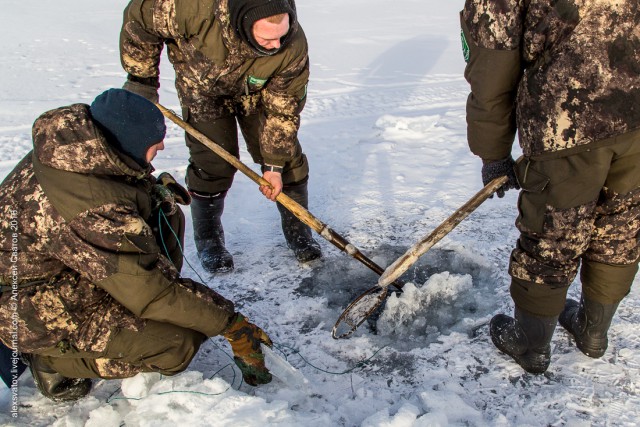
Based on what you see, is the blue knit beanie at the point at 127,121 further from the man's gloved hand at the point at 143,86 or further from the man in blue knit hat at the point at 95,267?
the man's gloved hand at the point at 143,86

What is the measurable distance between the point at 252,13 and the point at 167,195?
0.99 m

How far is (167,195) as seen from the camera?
2557mm

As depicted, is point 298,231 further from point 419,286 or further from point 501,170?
point 501,170

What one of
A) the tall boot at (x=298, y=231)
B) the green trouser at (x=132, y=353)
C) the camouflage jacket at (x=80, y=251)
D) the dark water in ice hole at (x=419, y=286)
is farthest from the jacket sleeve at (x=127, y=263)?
the tall boot at (x=298, y=231)

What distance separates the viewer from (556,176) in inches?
85.7

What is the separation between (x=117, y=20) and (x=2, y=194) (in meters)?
→ 9.94

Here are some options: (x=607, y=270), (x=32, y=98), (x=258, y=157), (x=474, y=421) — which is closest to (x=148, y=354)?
(x=474, y=421)

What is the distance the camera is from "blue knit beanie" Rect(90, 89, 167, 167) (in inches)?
78.7

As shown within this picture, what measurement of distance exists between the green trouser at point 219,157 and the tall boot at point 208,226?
6 centimetres

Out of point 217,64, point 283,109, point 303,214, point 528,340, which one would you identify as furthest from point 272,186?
point 528,340

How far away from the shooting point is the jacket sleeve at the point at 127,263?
1.98 m

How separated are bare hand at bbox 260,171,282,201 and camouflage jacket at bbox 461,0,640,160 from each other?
4.49 ft

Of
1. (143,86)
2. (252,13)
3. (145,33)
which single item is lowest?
(143,86)

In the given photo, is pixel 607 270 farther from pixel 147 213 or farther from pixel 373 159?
pixel 373 159
